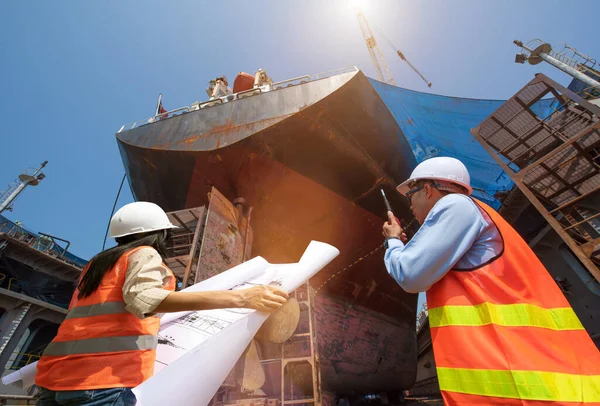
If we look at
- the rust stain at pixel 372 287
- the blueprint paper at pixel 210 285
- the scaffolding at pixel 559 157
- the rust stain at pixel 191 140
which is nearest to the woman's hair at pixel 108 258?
the blueprint paper at pixel 210 285

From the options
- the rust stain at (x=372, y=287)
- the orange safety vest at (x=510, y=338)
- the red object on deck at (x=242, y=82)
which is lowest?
the orange safety vest at (x=510, y=338)

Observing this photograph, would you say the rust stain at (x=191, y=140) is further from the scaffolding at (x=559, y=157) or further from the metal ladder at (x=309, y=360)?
the scaffolding at (x=559, y=157)

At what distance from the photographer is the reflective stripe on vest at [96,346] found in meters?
1.09

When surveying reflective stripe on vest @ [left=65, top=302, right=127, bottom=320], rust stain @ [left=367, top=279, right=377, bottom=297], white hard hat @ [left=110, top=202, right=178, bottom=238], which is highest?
rust stain @ [left=367, top=279, right=377, bottom=297]

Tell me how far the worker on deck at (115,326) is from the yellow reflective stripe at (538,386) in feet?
2.55

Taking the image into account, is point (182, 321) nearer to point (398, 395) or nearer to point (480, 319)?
point (480, 319)

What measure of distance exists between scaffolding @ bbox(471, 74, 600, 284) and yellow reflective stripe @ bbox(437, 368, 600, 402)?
498cm

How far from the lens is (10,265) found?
1430 cm

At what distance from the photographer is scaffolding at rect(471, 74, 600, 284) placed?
15.7 ft

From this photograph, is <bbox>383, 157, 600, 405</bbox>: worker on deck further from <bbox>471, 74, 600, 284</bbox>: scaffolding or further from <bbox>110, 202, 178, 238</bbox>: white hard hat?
<bbox>471, 74, 600, 284</bbox>: scaffolding

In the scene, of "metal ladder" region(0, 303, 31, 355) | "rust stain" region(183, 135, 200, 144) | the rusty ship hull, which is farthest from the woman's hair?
"metal ladder" region(0, 303, 31, 355)

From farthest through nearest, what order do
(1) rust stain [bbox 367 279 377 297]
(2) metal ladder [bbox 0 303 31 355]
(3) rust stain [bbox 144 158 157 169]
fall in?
(2) metal ladder [bbox 0 303 31 355], (1) rust stain [bbox 367 279 377 297], (3) rust stain [bbox 144 158 157 169]

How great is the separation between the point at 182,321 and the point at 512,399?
1491 millimetres

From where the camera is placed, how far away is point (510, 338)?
34.4 inches
